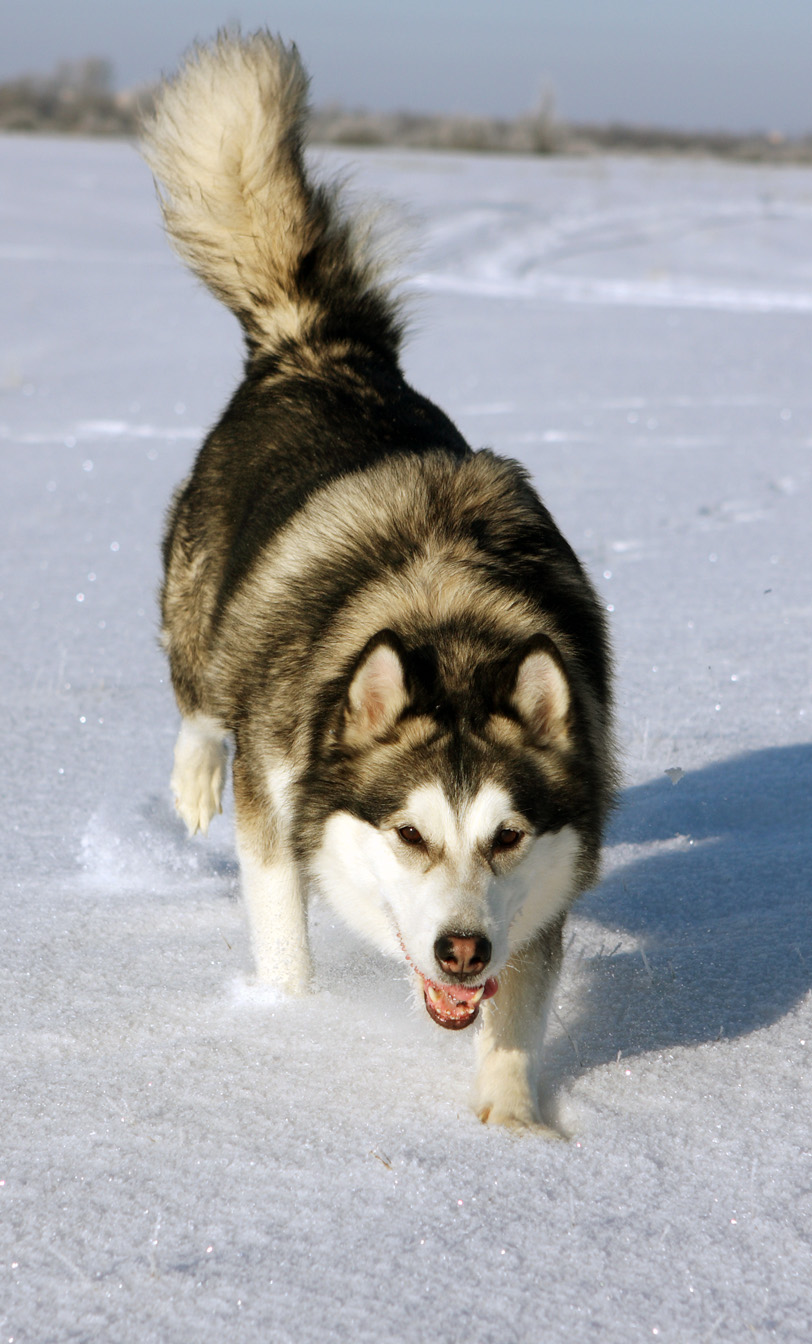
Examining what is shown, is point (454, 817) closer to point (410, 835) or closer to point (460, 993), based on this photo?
point (410, 835)

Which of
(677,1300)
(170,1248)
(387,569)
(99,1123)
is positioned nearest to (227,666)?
(387,569)

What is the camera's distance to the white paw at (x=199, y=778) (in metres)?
3.63

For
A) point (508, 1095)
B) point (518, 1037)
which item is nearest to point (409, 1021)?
point (518, 1037)

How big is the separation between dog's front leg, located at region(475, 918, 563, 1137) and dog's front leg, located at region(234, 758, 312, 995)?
48 cm

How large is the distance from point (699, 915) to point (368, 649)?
130 cm

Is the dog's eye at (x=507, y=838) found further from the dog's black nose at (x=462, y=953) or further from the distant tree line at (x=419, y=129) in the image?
the distant tree line at (x=419, y=129)

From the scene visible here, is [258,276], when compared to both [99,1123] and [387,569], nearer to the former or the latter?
[387,569]

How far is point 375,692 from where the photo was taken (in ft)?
7.98

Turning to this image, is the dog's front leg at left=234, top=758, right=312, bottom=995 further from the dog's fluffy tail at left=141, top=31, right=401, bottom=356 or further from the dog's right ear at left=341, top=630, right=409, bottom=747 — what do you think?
the dog's fluffy tail at left=141, top=31, right=401, bottom=356

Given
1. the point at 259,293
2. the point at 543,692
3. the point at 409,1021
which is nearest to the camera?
the point at 543,692

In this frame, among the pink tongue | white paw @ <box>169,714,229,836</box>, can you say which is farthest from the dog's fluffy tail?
the pink tongue

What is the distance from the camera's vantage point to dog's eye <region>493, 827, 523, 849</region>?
2.32 metres

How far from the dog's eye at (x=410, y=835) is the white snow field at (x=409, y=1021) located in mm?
457

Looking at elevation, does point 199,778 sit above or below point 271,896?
below
